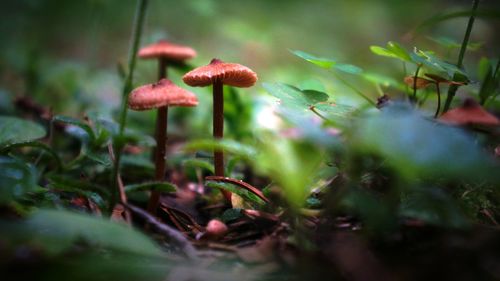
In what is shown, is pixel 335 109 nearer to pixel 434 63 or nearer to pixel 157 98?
pixel 434 63

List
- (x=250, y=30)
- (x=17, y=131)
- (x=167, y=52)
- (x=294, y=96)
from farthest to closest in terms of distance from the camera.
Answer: (x=250, y=30)
(x=167, y=52)
(x=17, y=131)
(x=294, y=96)

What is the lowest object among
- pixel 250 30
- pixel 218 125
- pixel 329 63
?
pixel 218 125

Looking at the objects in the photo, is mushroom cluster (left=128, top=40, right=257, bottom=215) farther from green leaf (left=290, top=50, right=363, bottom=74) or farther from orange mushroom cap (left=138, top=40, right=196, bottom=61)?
orange mushroom cap (left=138, top=40, right=196, bottom=61)

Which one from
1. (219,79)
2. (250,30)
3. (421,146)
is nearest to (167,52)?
(219,79)

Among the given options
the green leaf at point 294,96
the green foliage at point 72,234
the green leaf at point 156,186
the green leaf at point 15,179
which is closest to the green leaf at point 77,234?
the green foliage at point 72,234


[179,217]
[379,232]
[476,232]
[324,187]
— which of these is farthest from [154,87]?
[476,232]

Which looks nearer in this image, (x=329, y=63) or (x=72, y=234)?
(x=72, y=234)

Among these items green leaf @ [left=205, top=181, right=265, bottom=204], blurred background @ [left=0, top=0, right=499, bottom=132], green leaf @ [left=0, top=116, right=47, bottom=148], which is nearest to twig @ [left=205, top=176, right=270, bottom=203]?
green leaf @ [left=205, top=181, right=265, bottom=204]

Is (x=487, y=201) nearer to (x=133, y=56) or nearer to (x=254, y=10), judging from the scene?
(x=133, y=56)
